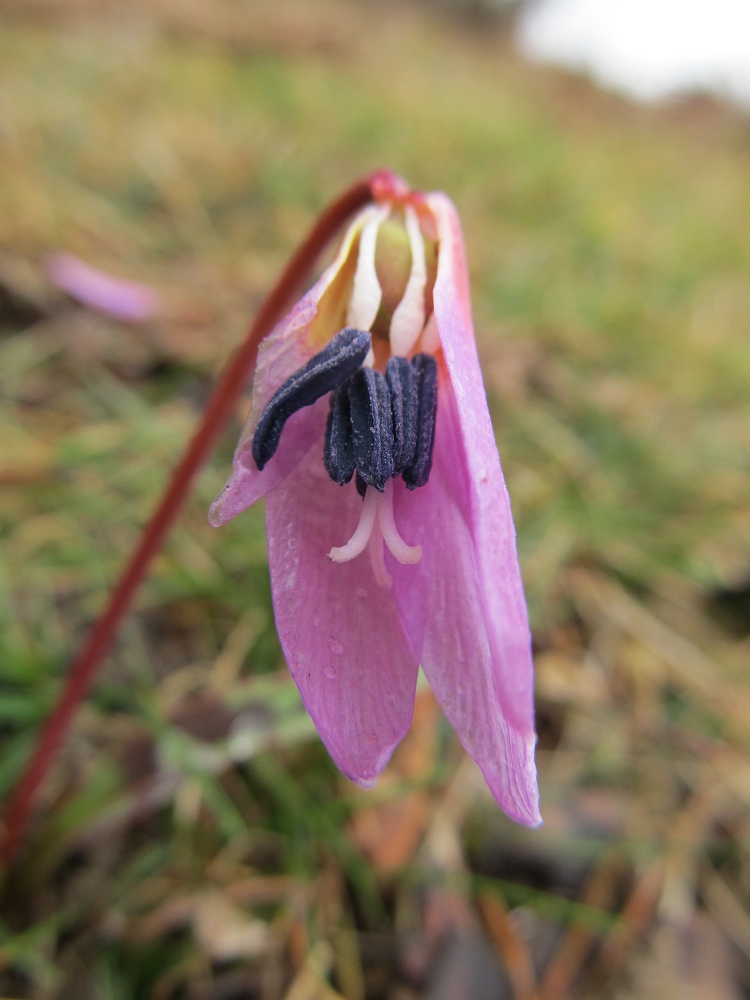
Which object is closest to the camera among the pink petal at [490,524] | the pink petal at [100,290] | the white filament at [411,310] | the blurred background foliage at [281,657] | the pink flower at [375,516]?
the pink petal at [490,524]

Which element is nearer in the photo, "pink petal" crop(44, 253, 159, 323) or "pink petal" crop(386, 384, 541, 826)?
"pink petal" crop(386, 384, 541, 826)

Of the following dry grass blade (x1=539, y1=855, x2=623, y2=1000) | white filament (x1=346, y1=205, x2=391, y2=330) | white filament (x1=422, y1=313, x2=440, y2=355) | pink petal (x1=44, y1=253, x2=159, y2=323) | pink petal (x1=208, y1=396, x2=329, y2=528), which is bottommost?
dry grass blade (x1=539, y1=855, x2=623, y2=1000)

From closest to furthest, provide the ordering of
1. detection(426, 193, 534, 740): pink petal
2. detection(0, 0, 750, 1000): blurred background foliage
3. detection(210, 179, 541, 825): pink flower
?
detection(426, 193, 534, 740): pink petal → detection(210, 179, 541, 825): pink flower → detection(0, 0, 750, 1000): blurred background foliage

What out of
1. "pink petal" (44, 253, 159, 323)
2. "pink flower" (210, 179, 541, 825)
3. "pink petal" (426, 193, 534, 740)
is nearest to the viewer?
"pink petal" (426, 193, 534, 740)

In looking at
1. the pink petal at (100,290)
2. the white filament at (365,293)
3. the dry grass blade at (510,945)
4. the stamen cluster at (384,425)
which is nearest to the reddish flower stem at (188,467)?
the white filament at (365,293)

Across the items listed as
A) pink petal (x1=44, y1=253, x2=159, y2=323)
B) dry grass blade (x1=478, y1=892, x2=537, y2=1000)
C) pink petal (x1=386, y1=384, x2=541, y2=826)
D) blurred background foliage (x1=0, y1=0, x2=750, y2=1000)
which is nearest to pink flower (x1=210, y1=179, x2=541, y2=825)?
pink petal (x1=386, y1=384, x2=541, y2=826)

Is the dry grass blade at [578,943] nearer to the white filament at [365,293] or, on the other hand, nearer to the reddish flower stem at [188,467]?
the reddish flower stem at [188,467]

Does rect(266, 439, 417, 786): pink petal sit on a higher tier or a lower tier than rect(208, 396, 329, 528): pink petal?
lower

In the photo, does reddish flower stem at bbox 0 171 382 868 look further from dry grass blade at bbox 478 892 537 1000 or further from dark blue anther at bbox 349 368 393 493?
dry grass blade at bbox 478 892 537 1000
